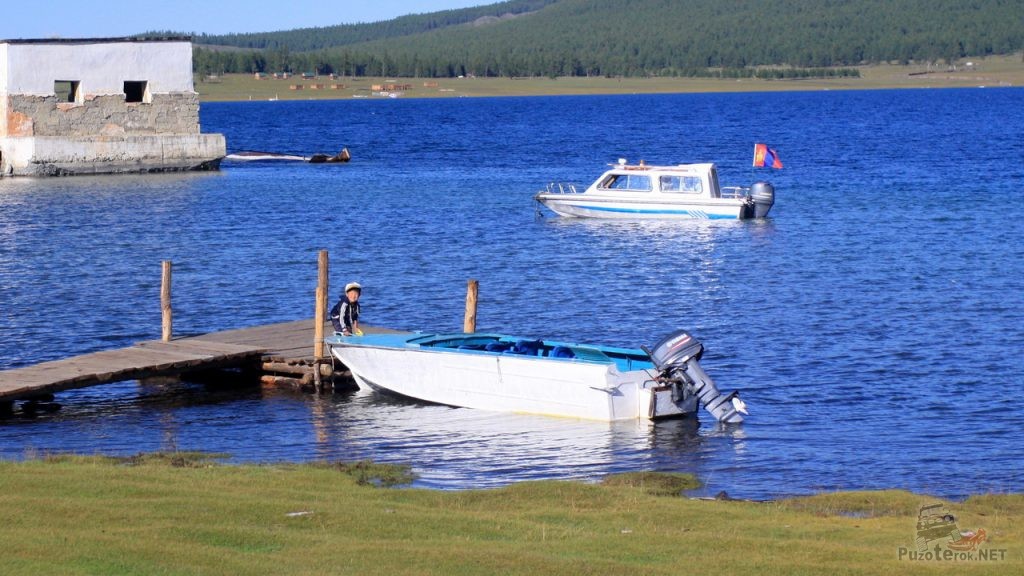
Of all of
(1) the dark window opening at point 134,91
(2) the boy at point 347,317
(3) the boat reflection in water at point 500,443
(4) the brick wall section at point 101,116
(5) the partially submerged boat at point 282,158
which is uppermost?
(1) the dark window opening at point 134,91

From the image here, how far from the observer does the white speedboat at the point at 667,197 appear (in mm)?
52281

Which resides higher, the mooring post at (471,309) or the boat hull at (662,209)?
the boat hull at (662,209)

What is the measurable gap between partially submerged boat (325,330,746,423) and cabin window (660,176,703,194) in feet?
95.4

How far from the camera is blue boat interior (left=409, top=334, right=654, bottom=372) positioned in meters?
23.3

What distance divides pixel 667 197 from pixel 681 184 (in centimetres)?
116

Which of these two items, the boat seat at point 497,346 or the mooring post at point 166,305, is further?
the mooring post at point 166,305

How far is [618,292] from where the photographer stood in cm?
3684

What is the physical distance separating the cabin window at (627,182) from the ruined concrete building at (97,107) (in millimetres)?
25407

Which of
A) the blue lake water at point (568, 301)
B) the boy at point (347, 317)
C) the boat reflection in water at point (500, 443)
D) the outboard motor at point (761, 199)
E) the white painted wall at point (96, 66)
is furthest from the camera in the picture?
the white painted wall at point (96, 66)

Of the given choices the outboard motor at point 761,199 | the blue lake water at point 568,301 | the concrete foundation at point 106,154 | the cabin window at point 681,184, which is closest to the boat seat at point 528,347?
the blue lake water at point 568,301

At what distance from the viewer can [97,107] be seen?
66750mm

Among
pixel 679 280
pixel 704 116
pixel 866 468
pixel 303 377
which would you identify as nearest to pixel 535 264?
pixel 679 280

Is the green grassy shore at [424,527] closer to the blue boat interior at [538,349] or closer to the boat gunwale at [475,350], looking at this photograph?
the boat gunwale at [475,350]

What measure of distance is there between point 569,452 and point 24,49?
51823 mm
